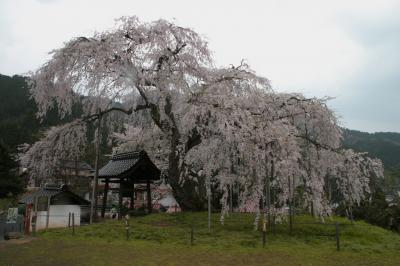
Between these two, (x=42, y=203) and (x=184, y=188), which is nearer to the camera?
(x=42, y=203)

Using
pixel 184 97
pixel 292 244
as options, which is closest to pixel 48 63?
pixel 184 97

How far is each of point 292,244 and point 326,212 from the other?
2759mm

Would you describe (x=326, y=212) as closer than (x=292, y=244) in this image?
No

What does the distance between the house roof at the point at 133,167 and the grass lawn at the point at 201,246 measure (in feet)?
12.0

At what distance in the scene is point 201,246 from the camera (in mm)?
10992

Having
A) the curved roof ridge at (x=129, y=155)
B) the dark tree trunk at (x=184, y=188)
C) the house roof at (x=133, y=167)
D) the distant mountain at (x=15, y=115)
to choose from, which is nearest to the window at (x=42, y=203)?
the house roof at (x=133, y=167)

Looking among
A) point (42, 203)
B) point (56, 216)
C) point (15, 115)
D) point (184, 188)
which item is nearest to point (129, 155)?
point (184, 188)

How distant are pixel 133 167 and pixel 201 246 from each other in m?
8.00

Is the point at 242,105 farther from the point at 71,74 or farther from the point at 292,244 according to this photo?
the point at 71,74

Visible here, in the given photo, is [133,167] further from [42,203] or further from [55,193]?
[42,203]

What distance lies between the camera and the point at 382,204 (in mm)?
28297

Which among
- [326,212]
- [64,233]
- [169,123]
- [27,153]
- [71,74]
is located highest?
[71,74]

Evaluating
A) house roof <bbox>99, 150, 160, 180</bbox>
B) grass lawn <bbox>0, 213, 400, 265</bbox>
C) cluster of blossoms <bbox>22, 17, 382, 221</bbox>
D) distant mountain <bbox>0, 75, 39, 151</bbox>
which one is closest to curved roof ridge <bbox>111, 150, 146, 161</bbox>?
house roof <bbox>99, 150, 160, 180</bbox>

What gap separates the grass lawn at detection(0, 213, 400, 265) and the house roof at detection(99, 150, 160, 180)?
12.0ft
